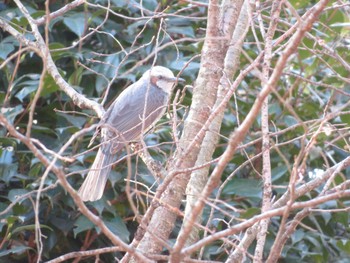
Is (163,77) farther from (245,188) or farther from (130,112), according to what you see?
(245,188)

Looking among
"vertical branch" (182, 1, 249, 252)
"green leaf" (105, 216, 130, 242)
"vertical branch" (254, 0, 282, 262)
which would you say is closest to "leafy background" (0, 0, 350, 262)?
"green leaf" (105, 216, 130, 242)

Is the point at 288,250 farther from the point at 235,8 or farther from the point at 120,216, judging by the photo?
the point at 235,8

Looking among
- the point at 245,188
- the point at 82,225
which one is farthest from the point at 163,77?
the point at 82,225

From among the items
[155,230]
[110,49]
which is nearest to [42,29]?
[110,49]

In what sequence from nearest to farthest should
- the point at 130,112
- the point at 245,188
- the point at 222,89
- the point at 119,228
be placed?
the point at 222,89, the point at 119,228, the point at 245,188, the point at 130,112

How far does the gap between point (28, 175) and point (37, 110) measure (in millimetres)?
641

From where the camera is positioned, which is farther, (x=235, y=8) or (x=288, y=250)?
(x=288, y=250)

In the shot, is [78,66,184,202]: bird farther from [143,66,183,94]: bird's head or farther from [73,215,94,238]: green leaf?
[73,215,94,238]: green leaf

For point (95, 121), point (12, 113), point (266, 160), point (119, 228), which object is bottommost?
point (119, 228)

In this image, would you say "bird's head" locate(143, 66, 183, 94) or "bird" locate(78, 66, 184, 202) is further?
"bird's head" locate(143, 66, 183, 94)

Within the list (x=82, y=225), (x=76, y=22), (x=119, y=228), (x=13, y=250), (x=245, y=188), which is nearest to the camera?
(x=13, y=250)

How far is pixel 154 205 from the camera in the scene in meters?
2.84

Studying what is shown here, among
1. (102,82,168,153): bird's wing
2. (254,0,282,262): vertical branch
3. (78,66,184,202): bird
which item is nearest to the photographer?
(254,0,282,262): vertical branch

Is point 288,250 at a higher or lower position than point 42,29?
lower
